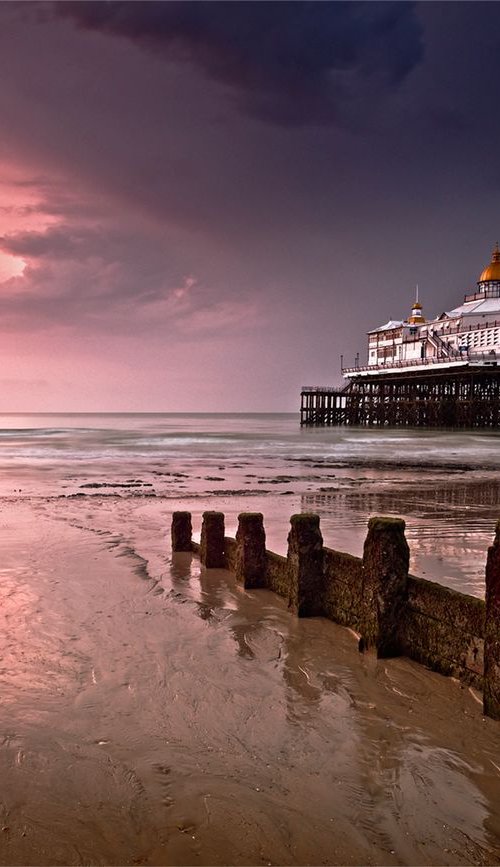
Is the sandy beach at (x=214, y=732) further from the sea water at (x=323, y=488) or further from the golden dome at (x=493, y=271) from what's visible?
the golden dome at (x=493, y=271)

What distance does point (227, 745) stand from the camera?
453cm

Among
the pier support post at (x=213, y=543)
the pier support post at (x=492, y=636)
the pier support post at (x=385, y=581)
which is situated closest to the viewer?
the pier support post at (x=492, y=636)

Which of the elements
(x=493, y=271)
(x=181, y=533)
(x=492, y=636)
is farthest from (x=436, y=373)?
(x=492, y=636)

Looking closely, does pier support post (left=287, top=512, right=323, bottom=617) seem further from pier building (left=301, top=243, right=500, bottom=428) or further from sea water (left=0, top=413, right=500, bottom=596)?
pier building (left=301, top=243, right=500, bottom=428)

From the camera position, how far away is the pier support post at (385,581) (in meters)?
5.61

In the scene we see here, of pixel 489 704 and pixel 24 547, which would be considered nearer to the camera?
pixel 489 704

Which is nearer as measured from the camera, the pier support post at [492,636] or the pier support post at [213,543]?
the pier support post at [492,636]

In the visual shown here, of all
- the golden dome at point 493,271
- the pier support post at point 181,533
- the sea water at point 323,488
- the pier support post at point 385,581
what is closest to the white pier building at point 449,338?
the golden dome at point 493,271

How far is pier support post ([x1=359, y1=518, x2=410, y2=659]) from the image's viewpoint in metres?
5.61

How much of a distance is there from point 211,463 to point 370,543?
2644 centimetres

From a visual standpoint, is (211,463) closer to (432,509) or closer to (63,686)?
Answer: (432,509)

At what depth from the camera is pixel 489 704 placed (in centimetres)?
476

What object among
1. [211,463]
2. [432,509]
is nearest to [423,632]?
[432,509]

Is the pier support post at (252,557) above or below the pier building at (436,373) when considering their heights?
below
